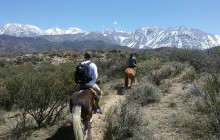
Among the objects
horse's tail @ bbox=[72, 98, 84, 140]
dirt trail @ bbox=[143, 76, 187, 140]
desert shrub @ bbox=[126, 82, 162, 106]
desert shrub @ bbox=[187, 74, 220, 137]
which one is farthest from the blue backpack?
desert shrub @ bbox=[126, 82, 162, 106]

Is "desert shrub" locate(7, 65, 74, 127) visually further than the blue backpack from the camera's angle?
Yes

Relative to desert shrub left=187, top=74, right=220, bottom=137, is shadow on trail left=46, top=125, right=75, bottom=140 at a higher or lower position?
lower

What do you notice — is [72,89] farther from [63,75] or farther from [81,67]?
[81,67]

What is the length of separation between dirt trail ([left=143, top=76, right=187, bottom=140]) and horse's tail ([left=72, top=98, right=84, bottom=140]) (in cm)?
215

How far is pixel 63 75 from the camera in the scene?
636 centimetres

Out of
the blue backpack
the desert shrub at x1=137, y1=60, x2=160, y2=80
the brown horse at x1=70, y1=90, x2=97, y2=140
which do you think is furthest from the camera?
the desert shrub at x1=137, y1=60, x2=160, y2=80

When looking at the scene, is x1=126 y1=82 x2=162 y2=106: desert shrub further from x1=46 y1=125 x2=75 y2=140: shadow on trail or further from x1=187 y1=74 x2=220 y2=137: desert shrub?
x1=187 y1=74 x2=220 y2=137: desert shrub

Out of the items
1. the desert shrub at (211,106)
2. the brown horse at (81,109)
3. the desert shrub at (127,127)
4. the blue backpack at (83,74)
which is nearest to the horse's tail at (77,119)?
the brown horse at (81,109)

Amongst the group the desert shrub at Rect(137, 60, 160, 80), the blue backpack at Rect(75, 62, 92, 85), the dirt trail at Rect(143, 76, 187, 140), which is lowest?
the dirt trail at Rect(143, 76, 187, 140)

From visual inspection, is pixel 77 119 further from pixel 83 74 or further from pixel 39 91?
pixel 39 91

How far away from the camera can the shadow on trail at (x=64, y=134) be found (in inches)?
193

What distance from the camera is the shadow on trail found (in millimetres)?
4913

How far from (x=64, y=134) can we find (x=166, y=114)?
3.41m

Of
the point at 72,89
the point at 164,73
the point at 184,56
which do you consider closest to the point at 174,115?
the point at 72,89
